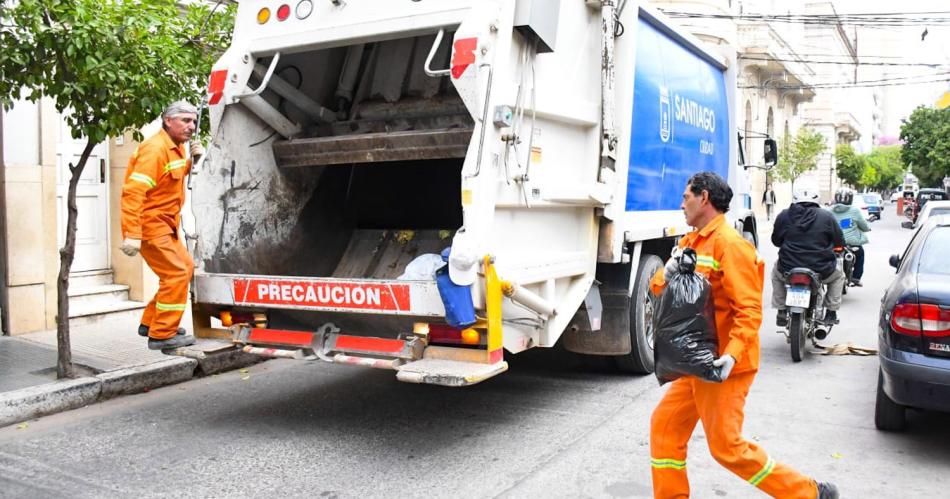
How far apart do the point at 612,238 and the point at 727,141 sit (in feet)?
12.1

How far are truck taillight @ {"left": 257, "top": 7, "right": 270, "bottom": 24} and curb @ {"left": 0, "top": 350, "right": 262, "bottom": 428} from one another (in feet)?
8.20

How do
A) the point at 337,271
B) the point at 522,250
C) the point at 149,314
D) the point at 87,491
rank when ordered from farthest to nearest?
the point at 337,271
the point at 149,314
the point at 522,250
the point at 87,491

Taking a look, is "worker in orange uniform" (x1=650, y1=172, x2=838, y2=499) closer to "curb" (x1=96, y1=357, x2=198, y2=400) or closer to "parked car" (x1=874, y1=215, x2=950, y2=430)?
"parked car" (x1=874, y1=215, x2=950, y2=430)

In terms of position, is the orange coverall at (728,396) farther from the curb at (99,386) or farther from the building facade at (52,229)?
the building facade at (52,229)

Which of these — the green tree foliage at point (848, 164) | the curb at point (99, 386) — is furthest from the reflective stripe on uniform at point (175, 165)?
the green tree foliage at point (848, 164)

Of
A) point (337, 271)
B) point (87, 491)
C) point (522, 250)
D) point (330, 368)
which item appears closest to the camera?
point (87, 491)

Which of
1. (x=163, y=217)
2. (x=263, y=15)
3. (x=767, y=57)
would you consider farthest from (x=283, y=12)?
(x=767, y=57)

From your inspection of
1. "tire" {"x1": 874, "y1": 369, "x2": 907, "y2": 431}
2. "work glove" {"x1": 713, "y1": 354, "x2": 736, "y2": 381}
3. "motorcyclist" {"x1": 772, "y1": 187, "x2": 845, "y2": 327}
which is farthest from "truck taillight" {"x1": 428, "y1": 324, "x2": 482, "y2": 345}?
"motorcyclist" {"x1": 772, "y1": 187, "x2": 845, "y2": 327}

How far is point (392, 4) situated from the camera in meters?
4.84

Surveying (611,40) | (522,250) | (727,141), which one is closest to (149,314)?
(522,250)

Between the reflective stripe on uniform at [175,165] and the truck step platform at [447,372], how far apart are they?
2.09m

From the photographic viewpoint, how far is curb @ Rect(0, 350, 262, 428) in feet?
18.1

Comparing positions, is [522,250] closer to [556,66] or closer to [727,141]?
[556,66]

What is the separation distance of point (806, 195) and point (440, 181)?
3435 mm
